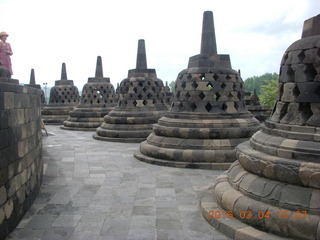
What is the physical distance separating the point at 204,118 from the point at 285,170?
181 inches

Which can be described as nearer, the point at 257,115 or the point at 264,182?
the point at 264,182

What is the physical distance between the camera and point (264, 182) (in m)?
3.80

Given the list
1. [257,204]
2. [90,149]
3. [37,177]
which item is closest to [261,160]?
[257,204]

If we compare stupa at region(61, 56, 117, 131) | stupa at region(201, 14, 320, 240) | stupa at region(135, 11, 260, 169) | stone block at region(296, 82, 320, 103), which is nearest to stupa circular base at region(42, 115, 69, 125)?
stupa at region(61, 56, 117, 131)

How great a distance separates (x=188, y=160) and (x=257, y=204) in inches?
153

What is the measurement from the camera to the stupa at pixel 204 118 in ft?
25.2

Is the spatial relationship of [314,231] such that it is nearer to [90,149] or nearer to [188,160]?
[188,160]

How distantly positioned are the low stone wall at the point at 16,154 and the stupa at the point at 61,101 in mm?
15283

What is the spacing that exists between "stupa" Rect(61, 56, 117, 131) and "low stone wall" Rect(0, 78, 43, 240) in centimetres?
1107

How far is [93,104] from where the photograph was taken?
16.9m

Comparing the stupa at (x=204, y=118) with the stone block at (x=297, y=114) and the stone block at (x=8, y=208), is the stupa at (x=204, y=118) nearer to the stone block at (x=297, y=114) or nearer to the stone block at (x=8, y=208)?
the stone block at (x=297, y=114)

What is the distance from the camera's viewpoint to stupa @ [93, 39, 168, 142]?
1228cm

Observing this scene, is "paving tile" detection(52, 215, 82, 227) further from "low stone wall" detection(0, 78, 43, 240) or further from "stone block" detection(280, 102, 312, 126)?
"stone block" detection(280, 102, 312, 126)

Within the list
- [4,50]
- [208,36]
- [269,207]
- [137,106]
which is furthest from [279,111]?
[137,106]
